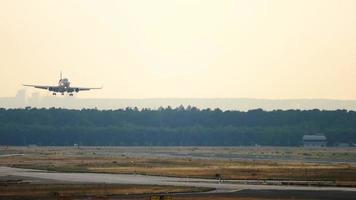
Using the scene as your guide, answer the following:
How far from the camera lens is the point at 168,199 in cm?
8131

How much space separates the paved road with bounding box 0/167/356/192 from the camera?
102938 millimetres

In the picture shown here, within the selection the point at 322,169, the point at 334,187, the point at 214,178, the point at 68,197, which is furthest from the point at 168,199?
the point at 322,169

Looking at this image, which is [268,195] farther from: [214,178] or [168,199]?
[214,178]

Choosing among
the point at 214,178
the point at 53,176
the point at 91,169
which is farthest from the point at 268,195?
the point at 91,169

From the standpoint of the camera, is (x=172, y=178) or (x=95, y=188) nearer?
(x=95, y=188)

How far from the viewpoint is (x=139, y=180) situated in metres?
115

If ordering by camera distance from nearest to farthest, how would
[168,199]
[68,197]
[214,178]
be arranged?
[168,199] → [68,197] → [214,178]

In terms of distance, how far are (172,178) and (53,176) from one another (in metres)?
13.3

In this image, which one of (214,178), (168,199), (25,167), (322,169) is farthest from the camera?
(25,167)

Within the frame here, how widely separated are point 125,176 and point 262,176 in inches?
600

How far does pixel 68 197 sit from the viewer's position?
→ 8962 cm

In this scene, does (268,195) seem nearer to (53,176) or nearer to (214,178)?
(214,178)

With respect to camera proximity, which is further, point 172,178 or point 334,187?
point 172,178

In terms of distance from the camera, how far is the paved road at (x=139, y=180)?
102938 mm
